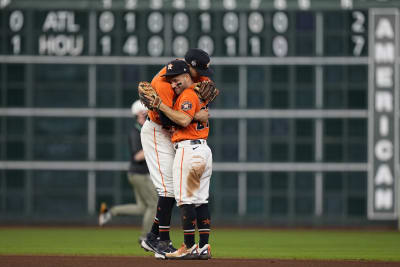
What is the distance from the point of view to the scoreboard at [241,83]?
49.2ft

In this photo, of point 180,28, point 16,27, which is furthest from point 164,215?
point 16,27

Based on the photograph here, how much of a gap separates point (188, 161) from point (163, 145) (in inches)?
16.0

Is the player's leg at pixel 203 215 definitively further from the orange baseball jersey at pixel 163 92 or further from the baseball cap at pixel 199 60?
the baseball cap at pixel 199 60

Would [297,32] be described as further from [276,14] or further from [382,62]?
[382,62]

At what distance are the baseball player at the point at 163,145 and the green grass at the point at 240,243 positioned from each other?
116cm

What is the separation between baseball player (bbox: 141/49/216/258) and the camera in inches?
327

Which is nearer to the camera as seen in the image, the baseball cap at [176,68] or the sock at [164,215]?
the baseball cap at [176,68]

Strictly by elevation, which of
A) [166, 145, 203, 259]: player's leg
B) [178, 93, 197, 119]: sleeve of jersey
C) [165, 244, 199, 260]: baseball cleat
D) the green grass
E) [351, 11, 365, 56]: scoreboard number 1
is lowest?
the green grass

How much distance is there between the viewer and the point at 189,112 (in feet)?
26.4

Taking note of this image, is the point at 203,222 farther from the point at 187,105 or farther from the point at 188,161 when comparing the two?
the point at 187,105

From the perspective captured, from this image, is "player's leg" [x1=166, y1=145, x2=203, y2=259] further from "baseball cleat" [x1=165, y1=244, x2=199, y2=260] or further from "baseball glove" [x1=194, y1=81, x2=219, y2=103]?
"baseball glove" [x1=194, y1=81, x2=219, y2=103]

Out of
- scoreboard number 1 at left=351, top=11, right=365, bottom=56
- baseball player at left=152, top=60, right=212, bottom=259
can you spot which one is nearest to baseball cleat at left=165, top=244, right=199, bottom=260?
baseball player at left=152, top=60, right=212, bottom=259

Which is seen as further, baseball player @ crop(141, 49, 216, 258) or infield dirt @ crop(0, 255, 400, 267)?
baseball player @ crop(141, 49, 216, 258)

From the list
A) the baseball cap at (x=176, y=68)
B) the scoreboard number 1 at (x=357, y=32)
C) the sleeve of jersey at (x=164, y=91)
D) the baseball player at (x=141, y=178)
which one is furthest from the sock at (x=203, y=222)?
the scoreboard number 1 at (x=357, y=32)
